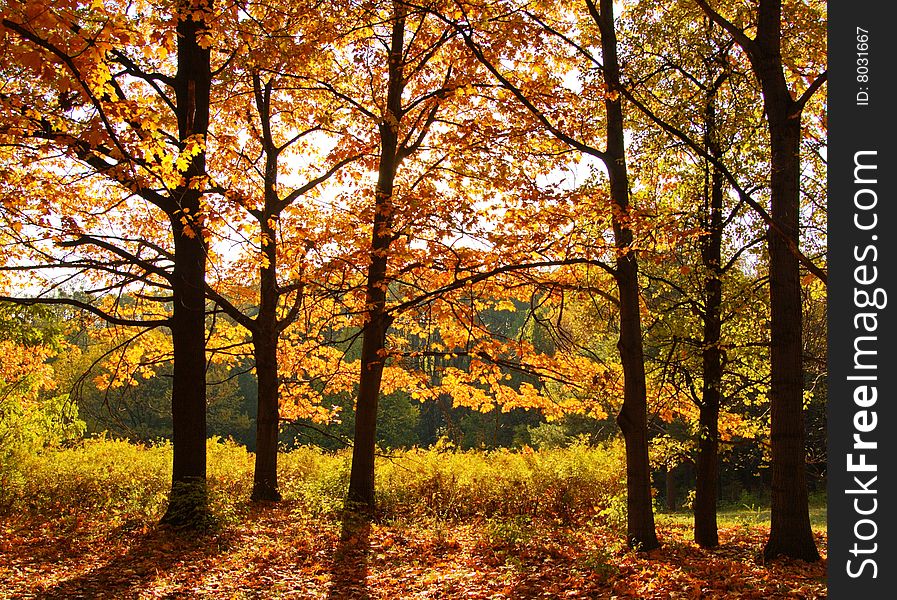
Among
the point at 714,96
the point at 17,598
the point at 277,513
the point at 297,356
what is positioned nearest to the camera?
the point at 17,598

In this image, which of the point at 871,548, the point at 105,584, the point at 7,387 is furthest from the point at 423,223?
the point at 7,387

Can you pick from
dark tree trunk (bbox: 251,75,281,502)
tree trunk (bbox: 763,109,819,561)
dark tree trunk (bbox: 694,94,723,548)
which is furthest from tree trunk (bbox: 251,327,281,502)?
tree trunk (bbox: 763,109,819,561)

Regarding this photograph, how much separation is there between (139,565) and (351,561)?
249 cm

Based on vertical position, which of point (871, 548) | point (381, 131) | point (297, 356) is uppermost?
point (381, 131)

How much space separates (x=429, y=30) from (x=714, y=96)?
198 inches

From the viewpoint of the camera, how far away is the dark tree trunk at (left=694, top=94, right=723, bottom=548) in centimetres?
1084

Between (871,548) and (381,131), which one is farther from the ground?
(381,131)

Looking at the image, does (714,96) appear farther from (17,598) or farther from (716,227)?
(17,598)

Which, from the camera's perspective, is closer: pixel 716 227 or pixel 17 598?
pixel 17 598

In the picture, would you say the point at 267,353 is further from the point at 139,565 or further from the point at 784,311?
the point at 784,311

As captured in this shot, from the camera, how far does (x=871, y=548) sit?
474 cm

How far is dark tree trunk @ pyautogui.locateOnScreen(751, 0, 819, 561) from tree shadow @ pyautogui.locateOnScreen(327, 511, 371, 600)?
4652 millimetres

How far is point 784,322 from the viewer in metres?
7.72

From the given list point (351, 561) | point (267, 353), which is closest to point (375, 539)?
point (351, 561)
